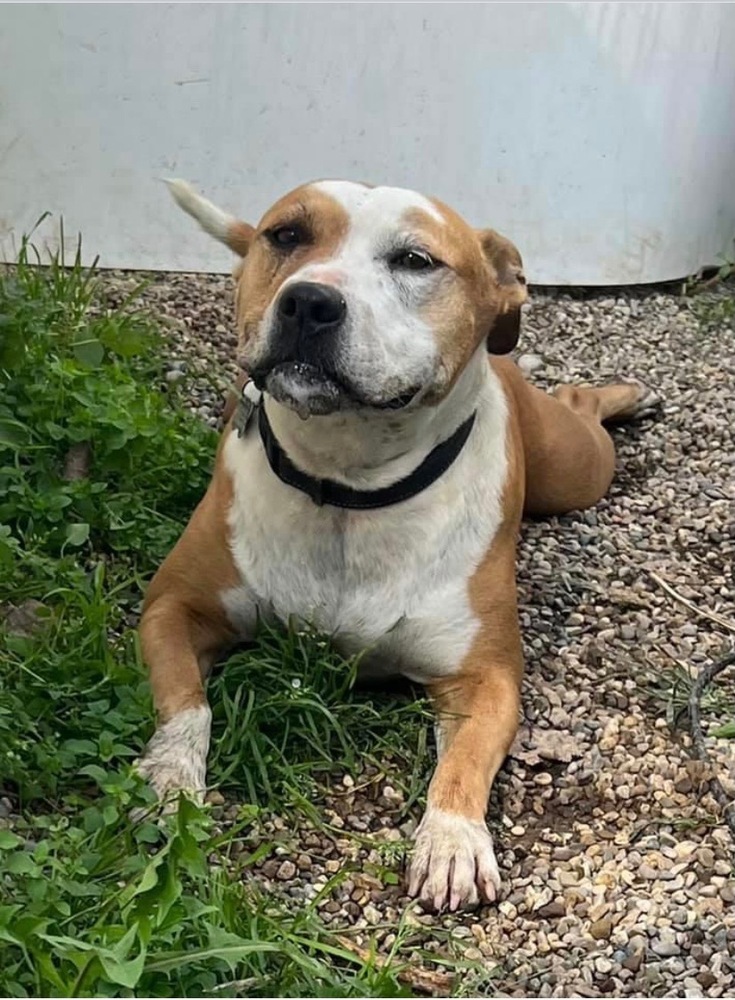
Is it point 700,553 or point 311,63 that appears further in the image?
point 311,63

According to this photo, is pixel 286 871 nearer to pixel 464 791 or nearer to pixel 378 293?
pixel 464 791

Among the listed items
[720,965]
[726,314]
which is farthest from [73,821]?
[726,314]

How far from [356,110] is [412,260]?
233cm

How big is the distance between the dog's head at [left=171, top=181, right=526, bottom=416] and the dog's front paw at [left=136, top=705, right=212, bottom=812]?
0.65 metres

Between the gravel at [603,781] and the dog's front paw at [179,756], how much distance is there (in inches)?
3.9

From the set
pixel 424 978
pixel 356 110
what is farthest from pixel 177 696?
pixel 356 110

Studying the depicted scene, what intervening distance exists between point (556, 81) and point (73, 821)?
3.34 m

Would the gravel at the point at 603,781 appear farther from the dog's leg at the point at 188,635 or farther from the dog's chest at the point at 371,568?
the dog's chest at the point at 371,568

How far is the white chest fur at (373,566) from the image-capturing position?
2.86m

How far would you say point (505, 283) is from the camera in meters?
3.00

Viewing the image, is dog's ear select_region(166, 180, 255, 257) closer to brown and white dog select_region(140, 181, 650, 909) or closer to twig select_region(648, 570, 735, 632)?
brown and white dog select_region(140, 181, 650, 909)

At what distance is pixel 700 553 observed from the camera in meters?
3.66

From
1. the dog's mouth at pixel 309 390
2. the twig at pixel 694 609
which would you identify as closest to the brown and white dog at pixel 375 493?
the dog's mouth at pixel 309 390

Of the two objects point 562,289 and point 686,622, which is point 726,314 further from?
point 686,622
